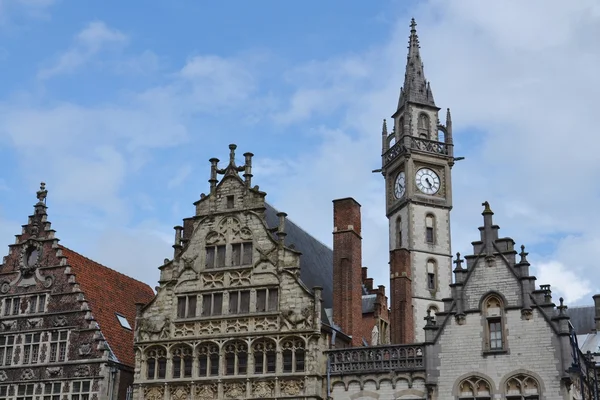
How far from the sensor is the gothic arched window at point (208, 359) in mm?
37781

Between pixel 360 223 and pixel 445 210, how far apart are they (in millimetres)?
24046

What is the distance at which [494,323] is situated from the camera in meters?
34.6

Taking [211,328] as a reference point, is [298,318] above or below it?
above

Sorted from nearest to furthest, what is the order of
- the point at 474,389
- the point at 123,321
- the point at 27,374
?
the point at 474,389 < the point at 27,374 < the point at 123,321

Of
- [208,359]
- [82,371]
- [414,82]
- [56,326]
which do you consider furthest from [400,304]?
[414,82]

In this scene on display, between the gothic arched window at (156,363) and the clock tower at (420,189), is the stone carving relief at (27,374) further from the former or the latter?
the clock tower at (420,189)

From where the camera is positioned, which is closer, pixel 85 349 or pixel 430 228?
pixel 85 349

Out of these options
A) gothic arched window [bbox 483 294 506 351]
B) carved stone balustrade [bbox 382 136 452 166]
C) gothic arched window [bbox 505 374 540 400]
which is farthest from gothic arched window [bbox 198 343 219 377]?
carved stone balustrade [bbox 382 136 452 166]

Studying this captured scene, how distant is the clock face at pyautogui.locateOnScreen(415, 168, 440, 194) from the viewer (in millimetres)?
64250

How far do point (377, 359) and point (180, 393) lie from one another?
8629mm

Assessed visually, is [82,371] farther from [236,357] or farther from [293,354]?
[293,354]

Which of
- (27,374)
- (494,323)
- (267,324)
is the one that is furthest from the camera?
(27,374)

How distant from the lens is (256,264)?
3825cm

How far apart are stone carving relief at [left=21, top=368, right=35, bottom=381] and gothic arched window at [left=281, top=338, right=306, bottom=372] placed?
12.5m
